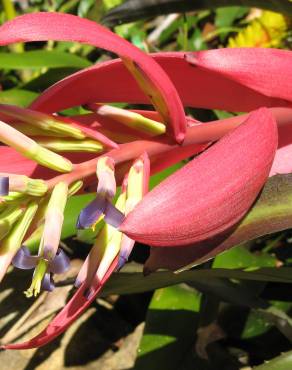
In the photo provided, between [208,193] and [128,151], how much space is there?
0.11 m

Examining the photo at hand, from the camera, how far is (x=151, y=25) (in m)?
1.93

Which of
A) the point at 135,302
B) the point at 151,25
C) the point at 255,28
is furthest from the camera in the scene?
the point at 151,25

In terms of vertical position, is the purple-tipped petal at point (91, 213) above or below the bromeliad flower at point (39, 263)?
above

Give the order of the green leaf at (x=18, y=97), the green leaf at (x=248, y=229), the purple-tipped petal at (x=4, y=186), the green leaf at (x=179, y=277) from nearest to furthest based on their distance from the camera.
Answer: the purple-tipped petal at (x=4, y=186) → the green leaf at (x=248, y=229) → the green leaf at (x=179, y=277) → the green leaf at (x=18, y=97)

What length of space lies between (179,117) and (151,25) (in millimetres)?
1381

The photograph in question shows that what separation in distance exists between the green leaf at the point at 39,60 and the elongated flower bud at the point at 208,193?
2.81 ft

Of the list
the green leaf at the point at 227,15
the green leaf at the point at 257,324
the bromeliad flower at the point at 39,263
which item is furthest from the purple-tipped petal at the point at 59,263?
the green leaf at the point at 227,15

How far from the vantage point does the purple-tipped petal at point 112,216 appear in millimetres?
518

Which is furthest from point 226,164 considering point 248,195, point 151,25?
point 151,25

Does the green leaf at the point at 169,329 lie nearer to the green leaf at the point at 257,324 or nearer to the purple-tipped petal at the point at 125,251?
the green leaf at the point at 257,324

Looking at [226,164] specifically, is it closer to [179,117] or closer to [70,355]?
[179,117]

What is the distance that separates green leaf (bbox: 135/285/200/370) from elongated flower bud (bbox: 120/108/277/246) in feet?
1.57

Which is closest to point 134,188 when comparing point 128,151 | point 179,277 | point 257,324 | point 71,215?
point 128,151

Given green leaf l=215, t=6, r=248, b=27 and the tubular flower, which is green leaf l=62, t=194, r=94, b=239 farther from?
green leaf l=215, t=6, r=248, b=27
